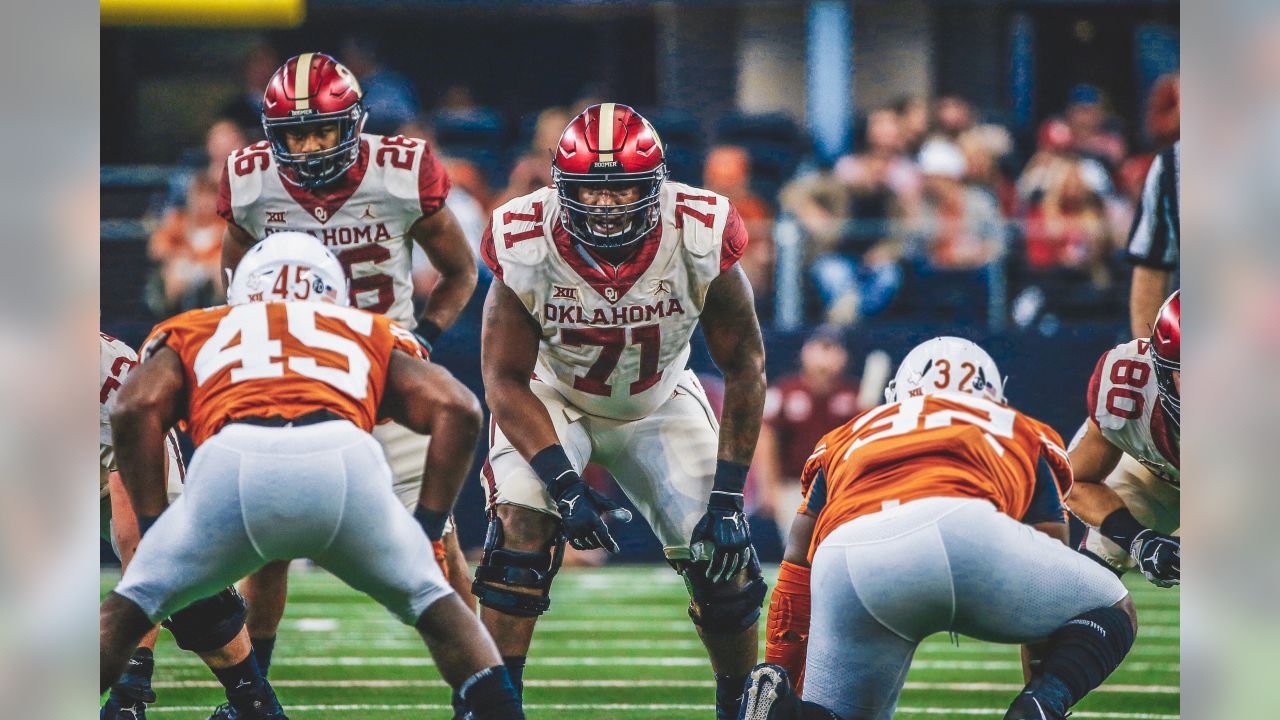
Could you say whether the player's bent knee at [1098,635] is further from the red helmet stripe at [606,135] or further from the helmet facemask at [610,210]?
the red helmet stripe at [606,135]

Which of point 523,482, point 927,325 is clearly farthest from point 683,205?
point 927,325

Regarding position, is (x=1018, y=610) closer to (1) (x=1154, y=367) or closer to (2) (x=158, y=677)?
(1) (x=1154, y=367)

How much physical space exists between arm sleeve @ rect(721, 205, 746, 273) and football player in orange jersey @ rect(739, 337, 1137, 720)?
73 cm

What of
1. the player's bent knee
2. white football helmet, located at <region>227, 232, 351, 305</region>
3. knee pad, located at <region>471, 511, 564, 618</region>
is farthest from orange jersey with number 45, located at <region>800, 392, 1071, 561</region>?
white football helmet, located at <region>227, 232, 351, 305</region>

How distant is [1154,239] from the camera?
209 inches

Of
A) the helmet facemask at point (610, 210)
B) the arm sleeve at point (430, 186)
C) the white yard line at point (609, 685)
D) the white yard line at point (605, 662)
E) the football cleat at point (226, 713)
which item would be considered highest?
the arm sleeve at point (430, 186)

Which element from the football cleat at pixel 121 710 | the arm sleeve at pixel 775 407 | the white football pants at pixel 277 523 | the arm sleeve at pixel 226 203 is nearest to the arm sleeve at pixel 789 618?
the white football pants at pixel 277 523

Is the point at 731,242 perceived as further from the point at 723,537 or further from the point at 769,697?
the point at 769,697

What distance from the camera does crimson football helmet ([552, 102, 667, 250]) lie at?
4.09 meters

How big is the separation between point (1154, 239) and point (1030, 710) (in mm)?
2431

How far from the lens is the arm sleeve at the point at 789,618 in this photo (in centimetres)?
392

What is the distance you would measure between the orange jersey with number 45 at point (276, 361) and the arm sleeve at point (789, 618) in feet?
3.62

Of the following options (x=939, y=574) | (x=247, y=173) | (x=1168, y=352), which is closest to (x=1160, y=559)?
(x=1168, y=352)

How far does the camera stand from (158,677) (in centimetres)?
573
